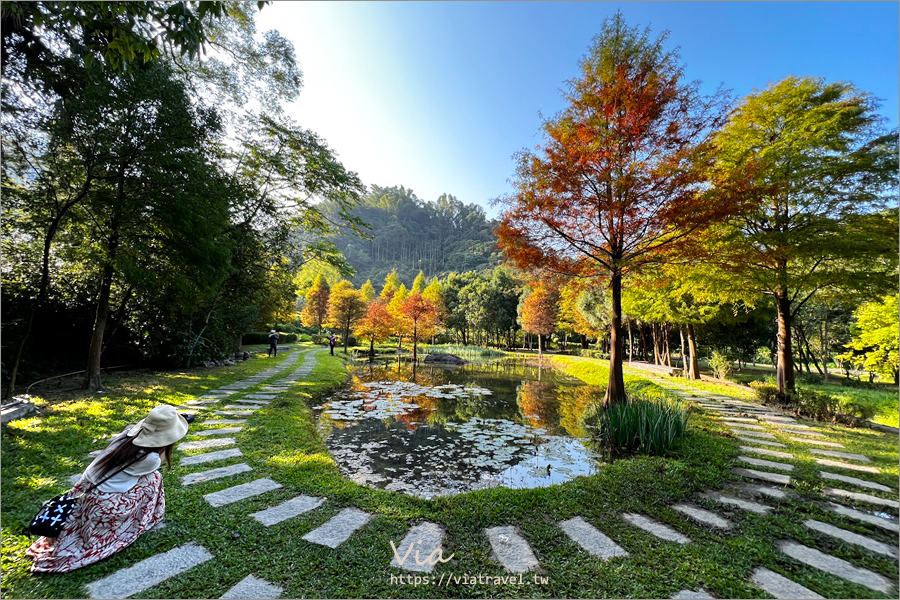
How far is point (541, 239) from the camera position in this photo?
6.45 meters

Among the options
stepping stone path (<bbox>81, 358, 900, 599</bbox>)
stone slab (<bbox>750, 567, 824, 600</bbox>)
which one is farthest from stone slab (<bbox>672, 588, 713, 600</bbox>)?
stone slab (<bbox>750, 567, 824, 600</bbox>)

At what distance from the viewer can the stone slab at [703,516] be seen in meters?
2.71

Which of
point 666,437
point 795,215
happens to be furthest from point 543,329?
point 666,437

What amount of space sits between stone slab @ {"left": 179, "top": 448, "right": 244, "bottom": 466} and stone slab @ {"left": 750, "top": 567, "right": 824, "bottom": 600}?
475 centimetres

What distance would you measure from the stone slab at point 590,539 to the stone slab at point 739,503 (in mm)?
1465

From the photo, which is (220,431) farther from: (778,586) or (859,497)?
(859,497)

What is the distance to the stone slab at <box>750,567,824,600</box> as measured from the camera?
6.28ft

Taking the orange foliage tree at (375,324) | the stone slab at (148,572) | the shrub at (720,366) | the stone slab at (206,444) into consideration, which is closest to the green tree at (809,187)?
the shrub at (720,366)

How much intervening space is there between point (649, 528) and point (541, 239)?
4.85 meters

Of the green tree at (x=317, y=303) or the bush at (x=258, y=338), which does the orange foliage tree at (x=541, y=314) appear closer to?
the green tree at (x=317, y=303)

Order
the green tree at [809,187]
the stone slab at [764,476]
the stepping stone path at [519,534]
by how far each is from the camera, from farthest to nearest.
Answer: the green tree at [809,187] < the stone slab at [764,476] < the stepping stone path at [519,534]

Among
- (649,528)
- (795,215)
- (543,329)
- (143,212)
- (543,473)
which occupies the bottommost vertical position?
(543,473)

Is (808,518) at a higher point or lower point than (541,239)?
lower

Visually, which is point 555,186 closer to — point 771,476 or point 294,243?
point 771,476
